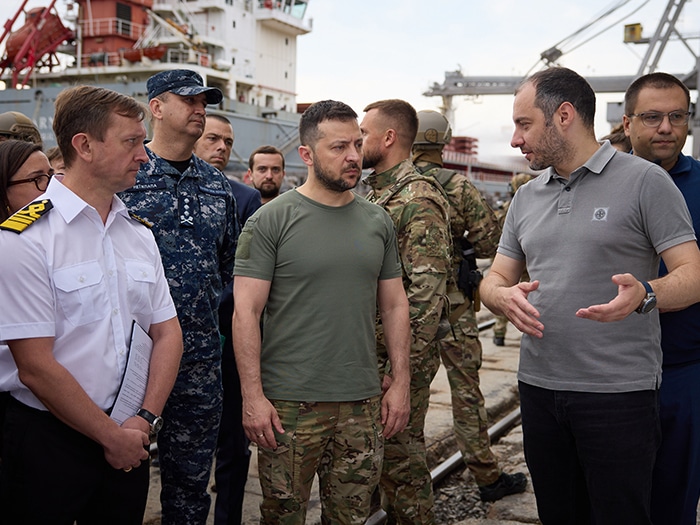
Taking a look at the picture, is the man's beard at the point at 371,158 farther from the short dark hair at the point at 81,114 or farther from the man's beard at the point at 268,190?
the man's beard at the point at 268,190

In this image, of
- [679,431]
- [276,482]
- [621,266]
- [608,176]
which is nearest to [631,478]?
[679,431]

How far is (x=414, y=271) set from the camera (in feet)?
10.0

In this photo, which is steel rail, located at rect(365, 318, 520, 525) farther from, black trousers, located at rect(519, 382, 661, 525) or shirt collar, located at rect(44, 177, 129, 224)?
shirt collar, located at rect(44, 177, 129, 224)

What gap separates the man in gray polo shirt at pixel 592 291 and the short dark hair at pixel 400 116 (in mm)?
1026

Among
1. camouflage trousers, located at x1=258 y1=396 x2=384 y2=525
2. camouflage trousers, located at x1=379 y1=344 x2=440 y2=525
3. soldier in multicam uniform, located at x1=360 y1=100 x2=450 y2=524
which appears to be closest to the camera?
camouflage trousers, located at x1=258 y1=396 x2=384 y2=525

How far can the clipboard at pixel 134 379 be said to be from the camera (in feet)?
6.61

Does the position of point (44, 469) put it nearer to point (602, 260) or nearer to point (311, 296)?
point (311, 296)

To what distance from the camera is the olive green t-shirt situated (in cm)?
245

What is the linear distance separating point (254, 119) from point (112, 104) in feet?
75.5

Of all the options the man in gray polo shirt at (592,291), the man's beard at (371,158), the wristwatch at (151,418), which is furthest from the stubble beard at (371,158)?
the wristwatch at (151,418)

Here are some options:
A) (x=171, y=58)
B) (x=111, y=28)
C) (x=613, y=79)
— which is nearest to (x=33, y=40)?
(x=111, y=28)

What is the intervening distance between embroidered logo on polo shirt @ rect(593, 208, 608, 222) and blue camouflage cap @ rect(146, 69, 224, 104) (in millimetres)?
1678

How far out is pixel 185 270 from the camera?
2.83 m

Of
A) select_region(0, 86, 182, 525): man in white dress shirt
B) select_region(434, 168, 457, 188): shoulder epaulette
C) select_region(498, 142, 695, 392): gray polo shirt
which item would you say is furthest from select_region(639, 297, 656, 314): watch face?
select_region(434, 168, 457, 188): shoulder epaulette
